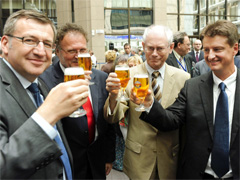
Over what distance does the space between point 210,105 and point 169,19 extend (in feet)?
46.6

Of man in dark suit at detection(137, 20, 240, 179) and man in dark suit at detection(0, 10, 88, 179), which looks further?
man in dark suit at detection(137, 20, 240, 179)

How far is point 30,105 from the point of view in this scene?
1209mm

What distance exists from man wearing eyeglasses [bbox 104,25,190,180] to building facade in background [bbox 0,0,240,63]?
11.4 metres

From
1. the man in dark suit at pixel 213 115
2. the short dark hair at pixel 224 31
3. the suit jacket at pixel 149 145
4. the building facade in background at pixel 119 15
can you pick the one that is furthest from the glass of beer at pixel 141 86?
the building facade in background at pixel 119 15

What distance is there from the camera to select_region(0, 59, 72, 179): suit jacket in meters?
0.93

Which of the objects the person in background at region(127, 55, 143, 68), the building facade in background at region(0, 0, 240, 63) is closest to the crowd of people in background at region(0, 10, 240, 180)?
the person in background at region(127, 55, 143, 68)

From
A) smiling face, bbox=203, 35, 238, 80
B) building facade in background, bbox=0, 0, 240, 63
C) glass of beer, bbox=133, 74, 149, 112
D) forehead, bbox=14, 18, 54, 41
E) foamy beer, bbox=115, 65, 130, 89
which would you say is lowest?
glass of beer, bbox=133, 74, 149, 112

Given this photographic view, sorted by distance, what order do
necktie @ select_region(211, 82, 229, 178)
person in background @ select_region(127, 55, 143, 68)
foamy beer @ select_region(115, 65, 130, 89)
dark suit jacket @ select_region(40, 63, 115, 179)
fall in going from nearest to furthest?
necktie @ select_region(211, 82, 229, 178) < foamy beer @ select_region(115, 65, 130, 89) < dark suit jacket @ select_region(40, 63, 115, 179) < person in background @ select_region(127, 55, 143, 68)

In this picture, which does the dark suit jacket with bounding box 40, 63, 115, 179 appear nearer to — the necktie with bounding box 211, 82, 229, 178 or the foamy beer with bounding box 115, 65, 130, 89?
the foamy beer with bounding box 115, 65, 130, 89

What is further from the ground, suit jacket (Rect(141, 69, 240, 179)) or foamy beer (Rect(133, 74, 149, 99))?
foamy beer (Rect(133, 74, 149, 99))

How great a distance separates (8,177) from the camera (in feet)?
3.03

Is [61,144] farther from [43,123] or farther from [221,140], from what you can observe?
[221,140]

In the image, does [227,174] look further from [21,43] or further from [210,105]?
[21,43]

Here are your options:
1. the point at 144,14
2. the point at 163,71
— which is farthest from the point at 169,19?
the point at 163,71
